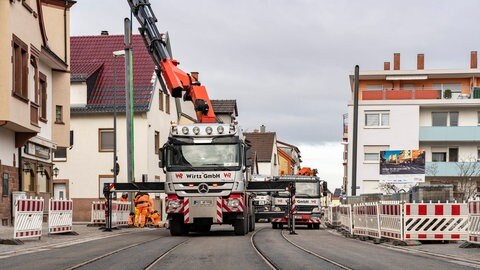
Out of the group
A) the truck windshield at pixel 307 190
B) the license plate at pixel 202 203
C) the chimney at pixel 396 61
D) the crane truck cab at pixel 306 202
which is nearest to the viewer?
the license plate at pixel 202 203

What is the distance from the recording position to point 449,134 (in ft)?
194

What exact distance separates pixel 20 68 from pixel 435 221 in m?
15.5

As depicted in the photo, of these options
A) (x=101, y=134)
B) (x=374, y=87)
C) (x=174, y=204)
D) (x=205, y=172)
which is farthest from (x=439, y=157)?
(x=174, y=204)

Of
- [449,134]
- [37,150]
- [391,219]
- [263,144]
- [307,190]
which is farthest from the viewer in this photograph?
[263,144]

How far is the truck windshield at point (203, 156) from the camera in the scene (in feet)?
81.3

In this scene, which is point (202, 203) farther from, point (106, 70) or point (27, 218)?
point (106, 70)

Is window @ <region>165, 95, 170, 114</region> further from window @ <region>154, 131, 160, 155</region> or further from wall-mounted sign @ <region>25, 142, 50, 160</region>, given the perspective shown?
wall-mounted sign @ <region>25, 142, 50, 160</region>

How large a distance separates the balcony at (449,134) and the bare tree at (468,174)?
5.67 feet

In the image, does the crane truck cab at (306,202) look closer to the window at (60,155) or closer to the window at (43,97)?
the window at (43,97)

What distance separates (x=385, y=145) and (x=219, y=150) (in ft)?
121

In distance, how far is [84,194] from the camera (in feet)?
167

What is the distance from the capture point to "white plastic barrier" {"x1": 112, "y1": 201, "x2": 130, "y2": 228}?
107ft

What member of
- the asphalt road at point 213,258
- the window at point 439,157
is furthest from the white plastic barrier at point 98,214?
the window at point 439,157

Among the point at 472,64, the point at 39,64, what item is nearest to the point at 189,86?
the point at 39,64
